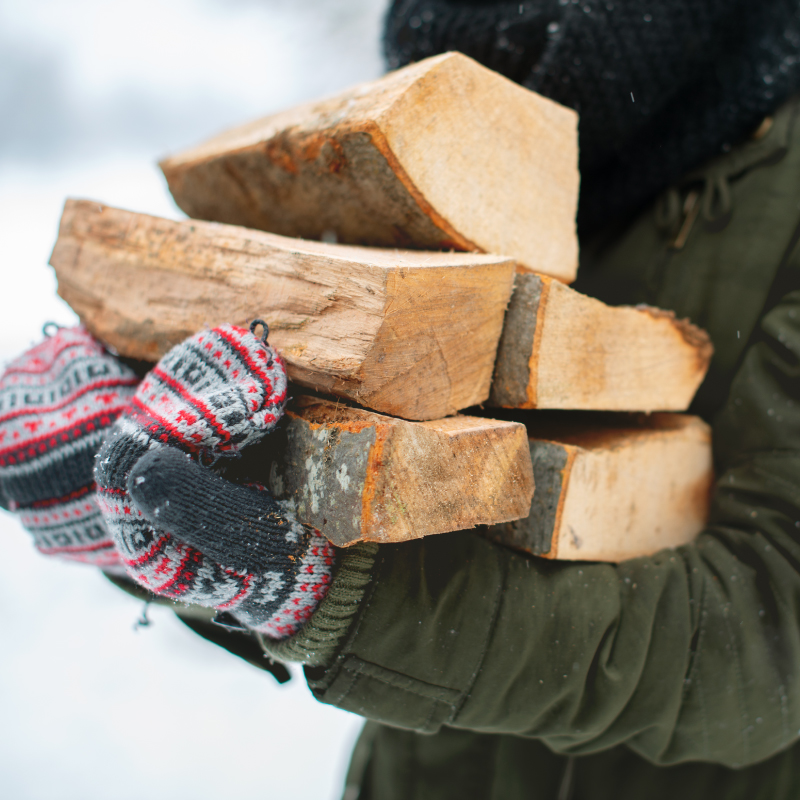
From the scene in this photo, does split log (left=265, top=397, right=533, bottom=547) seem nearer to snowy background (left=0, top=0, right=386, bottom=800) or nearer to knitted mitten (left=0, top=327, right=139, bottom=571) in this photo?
knitted mitten (left=0, top=327, right=139, bottom=571)

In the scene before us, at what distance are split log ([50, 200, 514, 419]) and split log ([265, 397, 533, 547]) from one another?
42 mm

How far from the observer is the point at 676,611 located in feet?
2.37

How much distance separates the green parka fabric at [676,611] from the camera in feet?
2.13

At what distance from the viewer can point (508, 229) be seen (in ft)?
2.42

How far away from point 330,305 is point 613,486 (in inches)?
18.3

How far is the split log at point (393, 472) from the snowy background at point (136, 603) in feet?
5.87

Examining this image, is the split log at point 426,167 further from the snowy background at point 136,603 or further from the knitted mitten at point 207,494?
the snowy background at point 136,603

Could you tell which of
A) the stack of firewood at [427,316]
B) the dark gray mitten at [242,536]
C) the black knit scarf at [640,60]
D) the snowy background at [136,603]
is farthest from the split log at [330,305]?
the snowy background at [136,603]

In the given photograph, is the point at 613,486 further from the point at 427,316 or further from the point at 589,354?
the point at 427,316

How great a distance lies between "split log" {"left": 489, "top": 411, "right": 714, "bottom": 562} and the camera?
0.69 metres

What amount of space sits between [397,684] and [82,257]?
0.79 metres

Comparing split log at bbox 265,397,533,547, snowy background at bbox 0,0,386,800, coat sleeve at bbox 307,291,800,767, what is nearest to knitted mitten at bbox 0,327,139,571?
split log at bbox 265,397,533,547

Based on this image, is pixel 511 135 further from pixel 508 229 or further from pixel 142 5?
pixel 142 5

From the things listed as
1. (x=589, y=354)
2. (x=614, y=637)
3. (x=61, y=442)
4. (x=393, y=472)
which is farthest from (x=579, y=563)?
(x=61, y=442)
